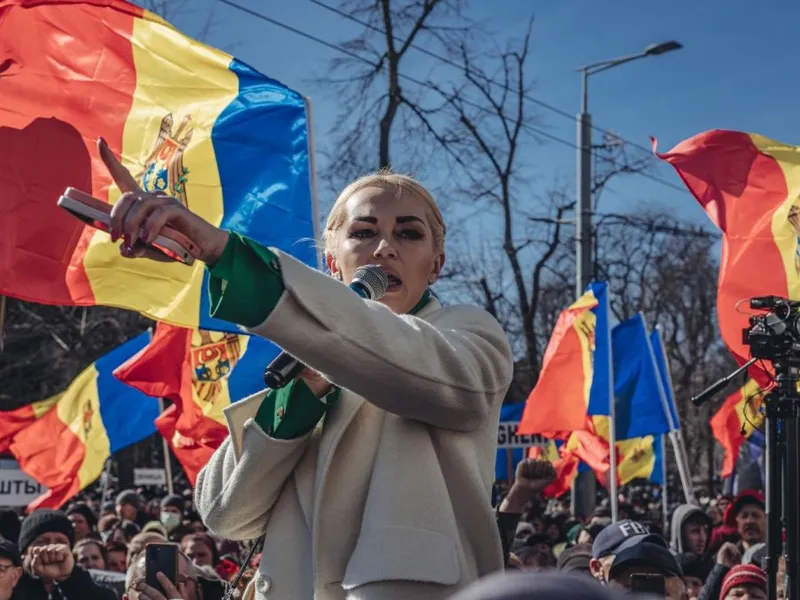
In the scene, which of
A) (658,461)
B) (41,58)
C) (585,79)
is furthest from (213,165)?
(585,79)

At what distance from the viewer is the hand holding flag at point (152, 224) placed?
1653 millimetres

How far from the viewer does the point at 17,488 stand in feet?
40.6

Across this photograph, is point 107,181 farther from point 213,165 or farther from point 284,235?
point 284,235

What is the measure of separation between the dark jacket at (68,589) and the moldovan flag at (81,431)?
5.04m

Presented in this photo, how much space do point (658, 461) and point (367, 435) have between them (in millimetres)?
14135

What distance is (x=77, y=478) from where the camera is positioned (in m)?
11.1

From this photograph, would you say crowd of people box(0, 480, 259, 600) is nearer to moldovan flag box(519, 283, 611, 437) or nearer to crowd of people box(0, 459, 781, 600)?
crowd of people box(0, 459, 781, 600)

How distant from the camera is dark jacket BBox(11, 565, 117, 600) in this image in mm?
6039

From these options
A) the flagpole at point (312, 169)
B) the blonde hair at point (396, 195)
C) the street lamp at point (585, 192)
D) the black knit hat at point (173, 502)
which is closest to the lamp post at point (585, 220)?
the street lamp at point (585, 192)

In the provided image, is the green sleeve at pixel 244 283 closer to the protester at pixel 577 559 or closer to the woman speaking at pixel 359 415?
the woman speaking at pixel 359 415

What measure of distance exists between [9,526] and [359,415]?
752cm

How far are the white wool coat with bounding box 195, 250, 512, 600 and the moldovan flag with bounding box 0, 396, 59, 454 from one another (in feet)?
33.2

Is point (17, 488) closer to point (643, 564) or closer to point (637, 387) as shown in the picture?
point (637, 387)

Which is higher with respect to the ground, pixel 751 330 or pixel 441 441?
pixel 751 330
